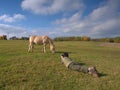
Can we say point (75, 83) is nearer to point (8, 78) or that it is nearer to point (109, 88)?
point (109, 88)

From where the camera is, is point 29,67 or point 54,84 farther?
point 29,67

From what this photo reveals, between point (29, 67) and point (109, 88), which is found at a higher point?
point (29, 67)

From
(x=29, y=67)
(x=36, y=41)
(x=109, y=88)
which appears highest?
(x=36, y=41)

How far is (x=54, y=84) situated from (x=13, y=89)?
2.23 metres

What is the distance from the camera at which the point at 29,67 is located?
11820 mm

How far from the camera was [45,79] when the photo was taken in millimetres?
9719

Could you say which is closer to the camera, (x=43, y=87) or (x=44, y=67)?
(x=43, y=87)

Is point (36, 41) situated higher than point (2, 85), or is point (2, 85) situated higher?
point (36, 41)

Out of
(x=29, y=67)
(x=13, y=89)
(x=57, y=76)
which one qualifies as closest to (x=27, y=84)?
(x=13, y=89)

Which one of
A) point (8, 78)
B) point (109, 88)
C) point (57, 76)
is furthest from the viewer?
point (57, 76)

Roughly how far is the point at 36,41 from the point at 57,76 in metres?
9.34

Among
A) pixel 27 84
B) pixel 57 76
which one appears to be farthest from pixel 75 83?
pixel 27 84

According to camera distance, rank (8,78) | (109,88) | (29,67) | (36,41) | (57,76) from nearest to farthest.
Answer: (109,88)
(8,78)
(57,76)
(29,67)
(36,41)

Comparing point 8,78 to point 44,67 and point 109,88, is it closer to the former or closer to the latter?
point 44,67
